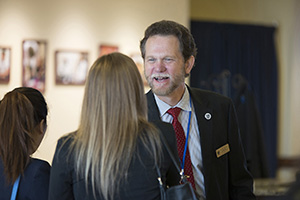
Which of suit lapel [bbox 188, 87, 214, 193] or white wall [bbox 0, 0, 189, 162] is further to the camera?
white wall [bbox 0, 0, 189, 162]

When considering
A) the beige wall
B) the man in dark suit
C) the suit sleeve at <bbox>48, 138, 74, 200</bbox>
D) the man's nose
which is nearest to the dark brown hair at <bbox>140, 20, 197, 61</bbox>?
the man in dark suit

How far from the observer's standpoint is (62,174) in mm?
2012

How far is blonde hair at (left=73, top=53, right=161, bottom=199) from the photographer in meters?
1.96

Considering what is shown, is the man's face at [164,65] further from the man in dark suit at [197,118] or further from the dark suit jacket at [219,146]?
the dark suit jacket at [219,146]

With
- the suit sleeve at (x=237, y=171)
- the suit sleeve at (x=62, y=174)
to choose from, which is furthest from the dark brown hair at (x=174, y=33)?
the suit sleeve at (x=62, y=174)

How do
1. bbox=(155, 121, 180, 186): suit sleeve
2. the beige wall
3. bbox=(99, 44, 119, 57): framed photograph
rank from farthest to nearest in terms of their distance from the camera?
the beige wall → bbox=(99, 44, 119, 57): framed photograph → bbox=(155, 121, 180, 186): suit sleeve

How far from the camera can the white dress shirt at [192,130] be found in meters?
2.82

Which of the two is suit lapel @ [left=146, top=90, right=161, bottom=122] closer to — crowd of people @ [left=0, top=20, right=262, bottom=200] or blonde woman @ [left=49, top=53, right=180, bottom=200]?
crowd of people @ [left=0, top=20, right=262, bottom=200]

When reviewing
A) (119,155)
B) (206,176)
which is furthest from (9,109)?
(206,176)

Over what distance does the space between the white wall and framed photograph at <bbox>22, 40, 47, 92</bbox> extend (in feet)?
0.22

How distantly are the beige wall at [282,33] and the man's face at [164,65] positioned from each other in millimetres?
7585

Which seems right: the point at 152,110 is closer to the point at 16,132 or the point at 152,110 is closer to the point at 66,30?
the point at 16,132

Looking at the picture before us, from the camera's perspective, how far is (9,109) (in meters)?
2.36

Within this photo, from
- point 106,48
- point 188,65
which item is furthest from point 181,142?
point 106,48
